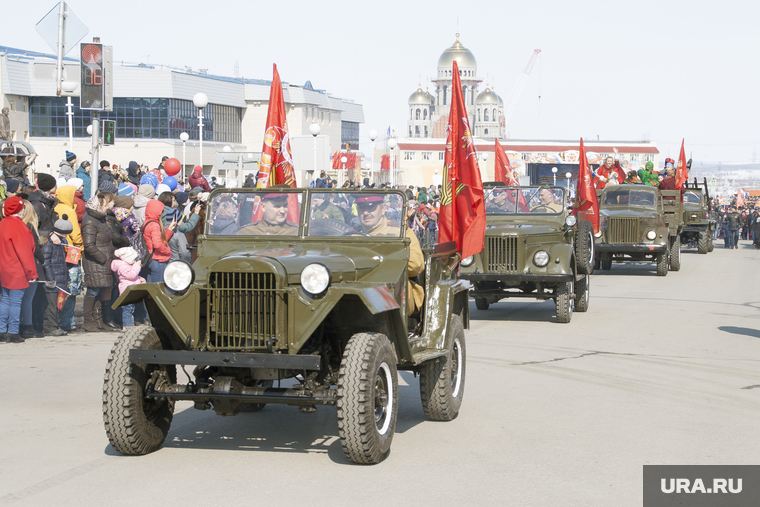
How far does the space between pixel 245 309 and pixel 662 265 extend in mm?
17887

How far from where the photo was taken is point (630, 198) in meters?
22.7

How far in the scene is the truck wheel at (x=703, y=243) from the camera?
3170 cm

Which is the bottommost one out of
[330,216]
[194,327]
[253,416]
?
[253,416]

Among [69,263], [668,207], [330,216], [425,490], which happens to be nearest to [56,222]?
[69,263]

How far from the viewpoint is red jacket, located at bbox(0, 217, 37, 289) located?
35.0 feet

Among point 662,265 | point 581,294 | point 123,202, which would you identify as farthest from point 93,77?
point 662,265

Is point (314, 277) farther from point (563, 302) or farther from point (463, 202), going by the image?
point (563, 302)

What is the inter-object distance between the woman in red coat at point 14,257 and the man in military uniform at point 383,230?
5.30 metres

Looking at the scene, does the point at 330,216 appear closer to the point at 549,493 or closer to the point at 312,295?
the point at 312,295

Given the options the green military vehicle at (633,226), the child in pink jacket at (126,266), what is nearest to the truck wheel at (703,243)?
the green military vehicle at (633,226)

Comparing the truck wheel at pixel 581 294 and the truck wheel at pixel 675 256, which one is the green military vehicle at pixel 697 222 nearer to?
the truck wheel at pixel 675 256

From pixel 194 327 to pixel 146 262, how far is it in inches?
240

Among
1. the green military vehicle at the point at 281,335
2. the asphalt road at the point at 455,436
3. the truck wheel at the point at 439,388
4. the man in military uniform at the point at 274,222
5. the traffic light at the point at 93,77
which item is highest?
the traffic light at the point at 93,77

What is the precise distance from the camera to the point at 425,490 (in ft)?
18.2
